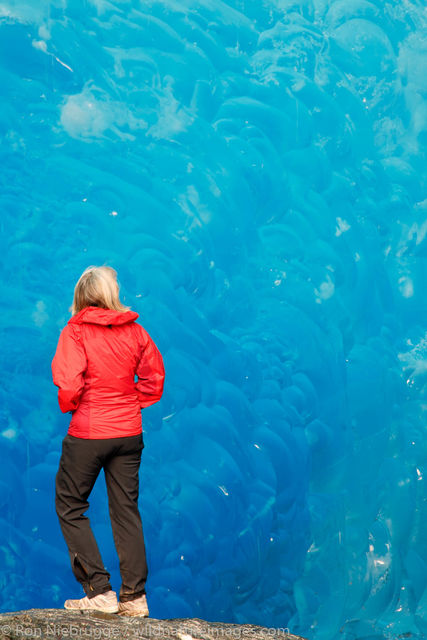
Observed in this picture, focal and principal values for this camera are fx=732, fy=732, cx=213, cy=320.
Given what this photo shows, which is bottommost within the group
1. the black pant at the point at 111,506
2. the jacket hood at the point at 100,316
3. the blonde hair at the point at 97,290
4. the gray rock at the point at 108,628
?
the gray rock at the point at 108,628

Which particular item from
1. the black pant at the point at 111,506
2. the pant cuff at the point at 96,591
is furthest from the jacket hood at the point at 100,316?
the pant cuff at the point at 96,591

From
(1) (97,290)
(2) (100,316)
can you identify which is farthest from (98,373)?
(1) (97,290)

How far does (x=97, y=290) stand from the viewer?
2.94 meters

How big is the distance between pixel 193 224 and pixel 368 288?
113 cm

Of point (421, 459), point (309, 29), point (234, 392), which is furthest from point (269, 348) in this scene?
point (309, 29)

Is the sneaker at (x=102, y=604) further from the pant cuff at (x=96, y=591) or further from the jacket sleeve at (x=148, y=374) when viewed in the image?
the jacket sleeve at (x=148, y=374)

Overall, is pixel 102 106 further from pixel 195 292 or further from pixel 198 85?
pixel 195 292

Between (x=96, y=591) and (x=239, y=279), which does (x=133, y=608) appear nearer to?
(x=96, y=591)

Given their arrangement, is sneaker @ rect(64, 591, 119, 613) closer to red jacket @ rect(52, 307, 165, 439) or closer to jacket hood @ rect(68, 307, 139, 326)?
red jacket @ rect(52, 307, 165, 439)

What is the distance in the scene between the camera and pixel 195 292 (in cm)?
425

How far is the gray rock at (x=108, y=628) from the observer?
2.50 metres

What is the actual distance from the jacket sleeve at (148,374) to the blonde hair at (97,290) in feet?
0.71

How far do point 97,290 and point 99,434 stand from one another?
57cm

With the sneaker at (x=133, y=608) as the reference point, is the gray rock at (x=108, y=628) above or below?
below
